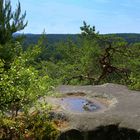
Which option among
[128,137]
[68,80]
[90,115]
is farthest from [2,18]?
[128,137]

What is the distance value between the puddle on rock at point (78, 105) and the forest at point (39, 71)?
2.56 feet

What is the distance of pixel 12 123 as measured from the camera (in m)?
9.52

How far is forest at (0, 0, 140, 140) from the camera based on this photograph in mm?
9320

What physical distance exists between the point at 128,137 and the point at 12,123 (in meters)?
3.07

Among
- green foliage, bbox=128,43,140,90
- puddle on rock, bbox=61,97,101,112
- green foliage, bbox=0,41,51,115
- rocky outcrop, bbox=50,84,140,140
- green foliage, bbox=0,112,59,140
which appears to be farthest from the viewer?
green foliage, bbox=128,43,140,90

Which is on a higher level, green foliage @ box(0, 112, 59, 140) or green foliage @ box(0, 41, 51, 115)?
green foliage @ box(0, 41, 51, 115)

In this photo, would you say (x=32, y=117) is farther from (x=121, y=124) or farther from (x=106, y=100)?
(x=106, y=100)

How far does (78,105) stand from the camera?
12711mm

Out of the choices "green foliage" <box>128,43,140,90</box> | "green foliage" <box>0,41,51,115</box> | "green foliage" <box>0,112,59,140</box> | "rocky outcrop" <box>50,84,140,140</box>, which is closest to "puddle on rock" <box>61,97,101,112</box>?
"rocky outcrop" <box>50,84,140,140</box>

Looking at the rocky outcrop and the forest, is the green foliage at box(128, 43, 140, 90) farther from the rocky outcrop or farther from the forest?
the rocky outcrop

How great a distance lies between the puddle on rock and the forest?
78 cm

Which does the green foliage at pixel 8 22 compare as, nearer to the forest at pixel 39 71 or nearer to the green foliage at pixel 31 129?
the forest at pixel 39 71

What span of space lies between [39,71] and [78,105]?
729 centimetres

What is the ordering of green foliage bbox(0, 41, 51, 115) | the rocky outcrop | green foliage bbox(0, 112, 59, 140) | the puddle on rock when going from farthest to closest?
the puddle on rock, the rocky outcrop, green foliage bbox(0, 112, 59, 140), green foliage bbox(0, 41, 51, 115)
